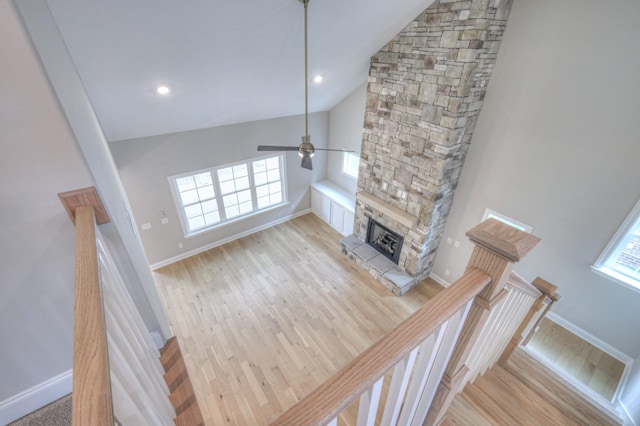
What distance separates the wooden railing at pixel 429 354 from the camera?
0.72 m

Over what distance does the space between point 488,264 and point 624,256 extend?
3944mm

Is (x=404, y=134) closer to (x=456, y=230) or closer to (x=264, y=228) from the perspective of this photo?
(x=456, y=230)

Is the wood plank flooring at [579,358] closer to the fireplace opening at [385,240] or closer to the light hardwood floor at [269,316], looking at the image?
the light hardwood floor at [269,316]

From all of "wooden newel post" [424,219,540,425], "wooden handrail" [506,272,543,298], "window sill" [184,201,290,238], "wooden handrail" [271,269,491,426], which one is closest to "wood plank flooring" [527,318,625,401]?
"wooden handrail" [506,272,543,298]

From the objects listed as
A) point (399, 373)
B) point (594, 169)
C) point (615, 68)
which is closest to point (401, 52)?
point (615, 68)

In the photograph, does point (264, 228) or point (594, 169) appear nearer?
point (594, 169)

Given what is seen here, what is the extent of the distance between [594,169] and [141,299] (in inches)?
195

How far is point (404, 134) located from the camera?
4.58 m

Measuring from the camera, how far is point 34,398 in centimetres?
168

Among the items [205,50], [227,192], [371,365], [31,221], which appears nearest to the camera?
[371,365]

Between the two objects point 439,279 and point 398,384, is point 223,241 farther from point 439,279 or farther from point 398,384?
point 398,384

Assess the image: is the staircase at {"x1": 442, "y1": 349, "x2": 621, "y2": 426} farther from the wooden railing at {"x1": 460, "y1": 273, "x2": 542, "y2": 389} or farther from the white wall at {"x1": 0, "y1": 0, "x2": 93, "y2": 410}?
the white wall at {"x1": 0, "y1": 0, "x2": 93, "y2": 410}

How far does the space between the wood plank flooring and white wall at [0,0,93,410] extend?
18.0 ft

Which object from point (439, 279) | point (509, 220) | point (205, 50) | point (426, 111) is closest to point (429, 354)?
point (205, 50)
